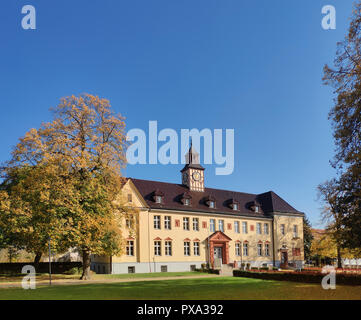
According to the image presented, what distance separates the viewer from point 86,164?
99.2 ft

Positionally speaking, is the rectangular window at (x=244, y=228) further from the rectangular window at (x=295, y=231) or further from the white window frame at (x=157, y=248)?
the white window frame at (x=157, y=248)

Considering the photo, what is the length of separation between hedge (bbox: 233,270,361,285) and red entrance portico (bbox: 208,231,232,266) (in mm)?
14347

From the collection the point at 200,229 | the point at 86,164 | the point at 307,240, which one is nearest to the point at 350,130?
the point at 86,164

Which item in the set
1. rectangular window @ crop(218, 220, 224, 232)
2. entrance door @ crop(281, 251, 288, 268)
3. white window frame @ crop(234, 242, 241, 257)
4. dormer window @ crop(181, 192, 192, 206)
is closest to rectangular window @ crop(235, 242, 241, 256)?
white window frame @ crop(234, 242, 241, 257)

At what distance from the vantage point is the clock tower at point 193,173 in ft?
171

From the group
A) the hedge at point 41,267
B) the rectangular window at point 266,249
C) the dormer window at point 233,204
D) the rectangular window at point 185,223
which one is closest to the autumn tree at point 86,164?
the hedge at point 41,267

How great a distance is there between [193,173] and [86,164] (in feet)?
80.1

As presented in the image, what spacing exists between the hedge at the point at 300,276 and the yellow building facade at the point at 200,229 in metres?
13.1

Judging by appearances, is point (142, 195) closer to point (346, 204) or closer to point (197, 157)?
point (197, 157)

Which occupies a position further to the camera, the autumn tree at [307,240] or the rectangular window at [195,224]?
the autumn tree at [307,240]

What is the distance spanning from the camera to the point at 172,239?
151 feet

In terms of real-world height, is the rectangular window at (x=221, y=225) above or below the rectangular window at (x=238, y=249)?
above

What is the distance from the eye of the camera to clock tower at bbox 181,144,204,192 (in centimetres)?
5225

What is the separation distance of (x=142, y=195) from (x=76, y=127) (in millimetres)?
16367
